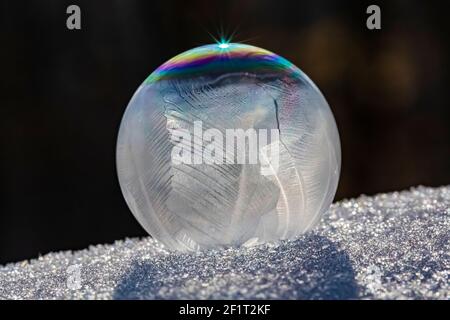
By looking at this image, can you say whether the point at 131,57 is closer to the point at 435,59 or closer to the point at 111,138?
the point at 111,138

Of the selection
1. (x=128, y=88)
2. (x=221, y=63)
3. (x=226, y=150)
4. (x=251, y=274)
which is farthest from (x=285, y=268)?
(x=128, y=88)

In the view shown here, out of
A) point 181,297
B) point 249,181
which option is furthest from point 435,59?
point 181,297

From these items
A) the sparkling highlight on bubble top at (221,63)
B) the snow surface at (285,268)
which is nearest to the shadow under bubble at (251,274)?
the snow surface at (285,268)

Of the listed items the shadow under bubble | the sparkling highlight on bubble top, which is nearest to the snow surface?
the shadow under bubble

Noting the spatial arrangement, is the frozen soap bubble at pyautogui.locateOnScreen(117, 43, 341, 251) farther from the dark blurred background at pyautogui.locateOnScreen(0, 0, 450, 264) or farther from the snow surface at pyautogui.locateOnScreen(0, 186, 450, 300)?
the dark blurred background at pyautogui.locateOnScreen(0, 0, 450, 264)

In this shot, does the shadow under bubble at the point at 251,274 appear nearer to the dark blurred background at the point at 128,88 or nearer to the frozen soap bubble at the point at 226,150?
the frozen soap bubble at the point at 226,150

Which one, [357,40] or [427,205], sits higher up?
[357,40]

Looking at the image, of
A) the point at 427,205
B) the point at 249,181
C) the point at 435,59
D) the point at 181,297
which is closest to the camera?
the point at 181,297
